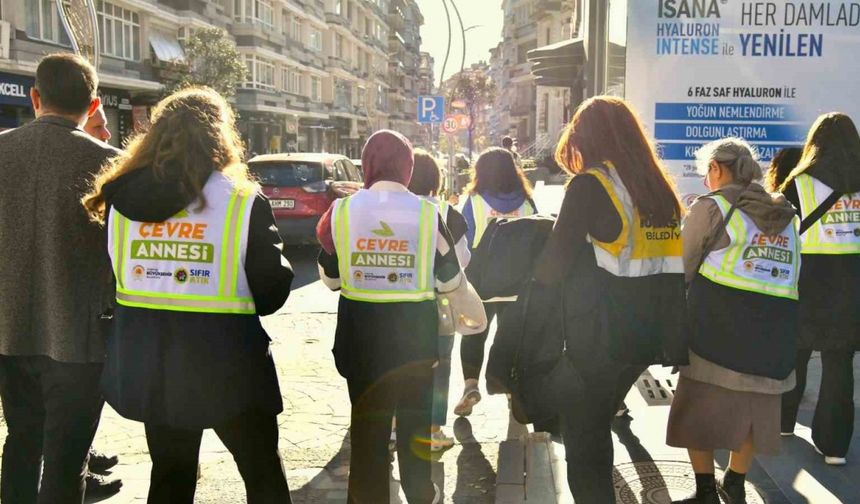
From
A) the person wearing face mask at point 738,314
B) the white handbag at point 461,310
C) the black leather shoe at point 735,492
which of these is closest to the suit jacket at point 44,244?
the white handbag at point 461,310

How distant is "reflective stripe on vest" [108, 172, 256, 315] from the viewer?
2.66 meters

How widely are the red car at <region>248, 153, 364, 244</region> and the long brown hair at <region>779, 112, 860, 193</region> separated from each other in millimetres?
9354

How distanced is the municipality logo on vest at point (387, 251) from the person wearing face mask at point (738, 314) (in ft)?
4.51

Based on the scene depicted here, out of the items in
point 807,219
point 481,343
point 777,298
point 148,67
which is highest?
point 148,67

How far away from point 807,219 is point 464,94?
67427 mm

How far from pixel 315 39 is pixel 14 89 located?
132 ft

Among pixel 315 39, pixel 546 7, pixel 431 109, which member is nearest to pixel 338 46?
pixel 315 39

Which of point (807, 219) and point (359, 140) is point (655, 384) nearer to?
point (807, 219)

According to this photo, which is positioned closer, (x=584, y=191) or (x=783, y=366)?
(x=584, y=191)

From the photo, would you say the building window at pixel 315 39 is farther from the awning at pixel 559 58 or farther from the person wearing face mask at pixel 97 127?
the person wearing face mask at pixel 97 127

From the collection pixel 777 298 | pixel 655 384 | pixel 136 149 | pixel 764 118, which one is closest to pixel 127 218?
pixel 136 149

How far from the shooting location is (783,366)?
3.62m

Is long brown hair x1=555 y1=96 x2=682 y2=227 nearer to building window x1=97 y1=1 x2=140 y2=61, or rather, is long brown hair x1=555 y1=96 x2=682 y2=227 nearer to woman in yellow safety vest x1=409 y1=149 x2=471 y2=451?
woman in yellow safety vest x1=409 y1=149 x2=471 y2=451

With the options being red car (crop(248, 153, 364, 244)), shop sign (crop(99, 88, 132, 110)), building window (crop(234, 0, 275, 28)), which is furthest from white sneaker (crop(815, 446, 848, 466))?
building window (crop(234, 0, 275, 28))
